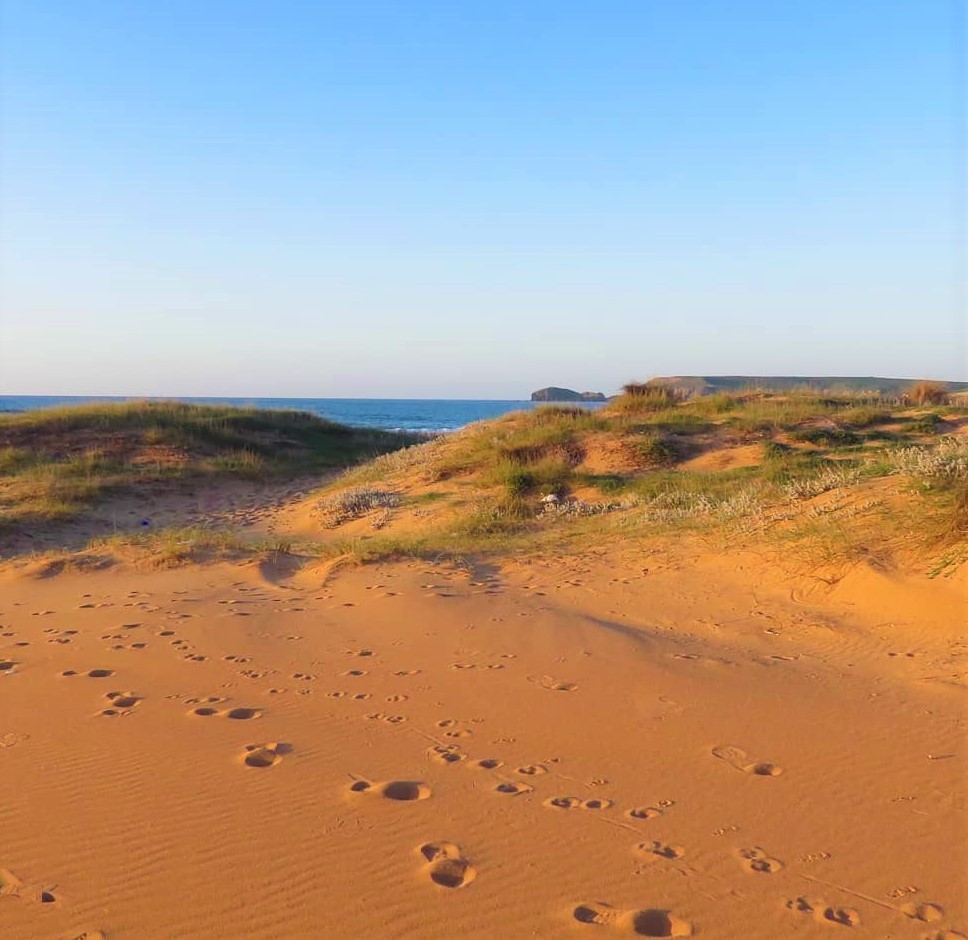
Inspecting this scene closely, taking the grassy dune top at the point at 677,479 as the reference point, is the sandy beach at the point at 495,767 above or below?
below

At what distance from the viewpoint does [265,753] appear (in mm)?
4156

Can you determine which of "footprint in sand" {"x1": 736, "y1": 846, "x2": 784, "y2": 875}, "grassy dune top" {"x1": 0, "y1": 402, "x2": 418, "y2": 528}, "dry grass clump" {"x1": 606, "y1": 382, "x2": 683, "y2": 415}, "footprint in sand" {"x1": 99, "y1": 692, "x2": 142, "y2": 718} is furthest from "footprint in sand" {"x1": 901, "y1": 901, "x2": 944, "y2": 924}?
"dry grass clump" {"x1": 606, "y1": 382, "x2": 683, "y2": 415}

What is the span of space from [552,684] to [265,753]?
188cm

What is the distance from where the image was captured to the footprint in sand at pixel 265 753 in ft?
13.3

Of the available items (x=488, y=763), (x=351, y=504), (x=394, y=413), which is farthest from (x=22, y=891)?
(x=394, y=413)

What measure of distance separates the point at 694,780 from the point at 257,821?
1.97 meters

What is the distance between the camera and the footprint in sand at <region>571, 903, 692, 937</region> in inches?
→ 107

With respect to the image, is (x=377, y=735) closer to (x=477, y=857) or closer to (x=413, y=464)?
(x=477, y=857)

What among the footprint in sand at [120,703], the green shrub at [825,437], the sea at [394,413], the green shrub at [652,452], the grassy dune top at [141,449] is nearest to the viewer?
the footprint in sand at [120,703]

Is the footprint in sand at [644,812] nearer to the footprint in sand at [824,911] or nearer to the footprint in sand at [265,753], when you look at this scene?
the footprint in sand at [824,911]

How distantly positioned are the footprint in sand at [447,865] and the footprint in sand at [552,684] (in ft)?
6.43

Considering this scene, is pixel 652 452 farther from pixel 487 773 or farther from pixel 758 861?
pixel 758 861

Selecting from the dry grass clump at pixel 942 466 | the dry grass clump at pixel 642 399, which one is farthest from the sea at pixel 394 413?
the dry grass clump at pixel 942 466

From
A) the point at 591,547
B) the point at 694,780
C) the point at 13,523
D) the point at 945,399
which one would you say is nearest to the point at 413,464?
the point at 13,523
